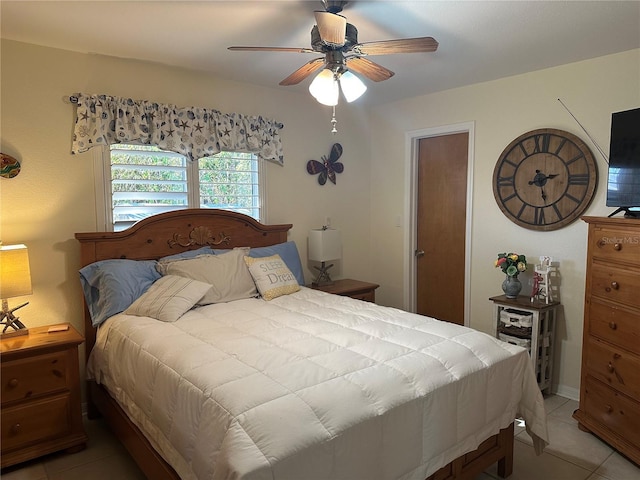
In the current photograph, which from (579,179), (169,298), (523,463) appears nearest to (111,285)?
(169,298)

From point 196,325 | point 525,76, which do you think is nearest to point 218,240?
point 196,325

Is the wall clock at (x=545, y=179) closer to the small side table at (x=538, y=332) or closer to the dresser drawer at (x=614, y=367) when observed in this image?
the small side table at (x=538, y=332)

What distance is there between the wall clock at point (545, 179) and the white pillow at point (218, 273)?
2.22 meters

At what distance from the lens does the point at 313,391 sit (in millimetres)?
1654

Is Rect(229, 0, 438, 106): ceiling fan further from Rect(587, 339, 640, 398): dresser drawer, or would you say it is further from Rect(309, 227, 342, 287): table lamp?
Rect(587, 339, 640, 398): dresser drawer

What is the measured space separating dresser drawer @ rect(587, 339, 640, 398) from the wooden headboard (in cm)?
251

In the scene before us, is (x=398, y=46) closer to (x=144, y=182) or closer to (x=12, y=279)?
(x=144, y=182)

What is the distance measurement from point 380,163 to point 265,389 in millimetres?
3467

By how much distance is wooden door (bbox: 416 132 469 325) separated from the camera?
161 inches

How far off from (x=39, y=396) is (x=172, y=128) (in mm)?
1999

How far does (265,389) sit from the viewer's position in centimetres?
165

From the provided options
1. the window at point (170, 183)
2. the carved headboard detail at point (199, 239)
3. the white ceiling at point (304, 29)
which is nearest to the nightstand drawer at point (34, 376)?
the window at point (170, 183)

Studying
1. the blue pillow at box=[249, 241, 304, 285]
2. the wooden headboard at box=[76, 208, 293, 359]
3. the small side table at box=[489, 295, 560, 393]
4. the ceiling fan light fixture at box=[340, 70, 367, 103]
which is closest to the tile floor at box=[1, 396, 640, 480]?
the small side table at box=[489, 295, 560, 393]

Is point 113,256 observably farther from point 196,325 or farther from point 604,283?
Result: point 604,283
